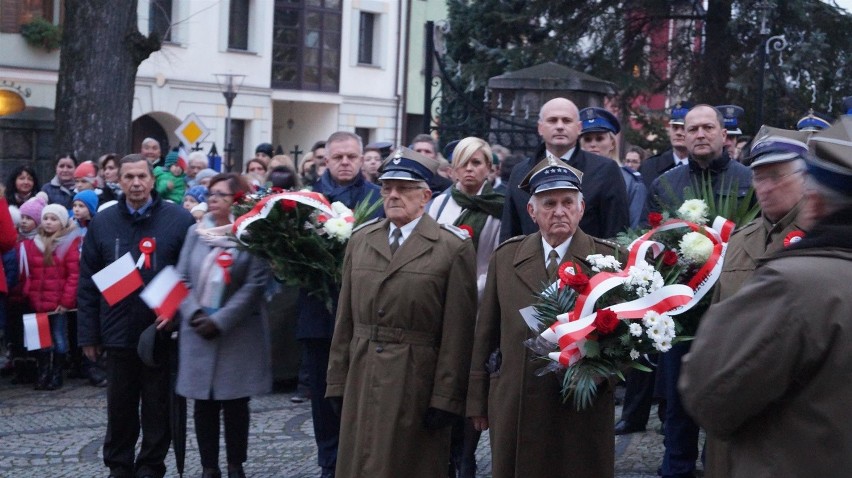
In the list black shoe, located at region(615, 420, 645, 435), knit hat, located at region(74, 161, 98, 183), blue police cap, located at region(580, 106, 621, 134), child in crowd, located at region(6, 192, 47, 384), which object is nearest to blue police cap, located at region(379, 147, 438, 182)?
blue police cap, located at region(580, 106, 621, 134)

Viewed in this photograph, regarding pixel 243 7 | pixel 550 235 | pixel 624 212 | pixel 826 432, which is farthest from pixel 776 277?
pixel 243 7

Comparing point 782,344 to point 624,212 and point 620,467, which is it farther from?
point 620,467

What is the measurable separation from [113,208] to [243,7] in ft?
95.3

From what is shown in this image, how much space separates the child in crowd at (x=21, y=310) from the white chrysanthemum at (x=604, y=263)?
7.06m

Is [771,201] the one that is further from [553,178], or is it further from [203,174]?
[203,174]

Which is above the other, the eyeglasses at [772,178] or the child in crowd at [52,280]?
the eyeglasses at [772,178]

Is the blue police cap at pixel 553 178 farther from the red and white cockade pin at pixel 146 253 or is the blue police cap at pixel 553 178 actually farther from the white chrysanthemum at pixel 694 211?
the red and white cockade pin at pixel 146 253

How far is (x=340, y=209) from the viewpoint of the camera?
7453 millimetres

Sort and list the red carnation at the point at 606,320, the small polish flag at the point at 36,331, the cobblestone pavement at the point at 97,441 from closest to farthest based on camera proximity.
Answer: the red carnation at the point at 606,320, the cobblestone pavement at the point at 97,441, the small polish flag at the point at 36,331

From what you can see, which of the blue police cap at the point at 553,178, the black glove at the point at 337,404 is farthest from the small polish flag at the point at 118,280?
the blue police cap at the point at 553,178

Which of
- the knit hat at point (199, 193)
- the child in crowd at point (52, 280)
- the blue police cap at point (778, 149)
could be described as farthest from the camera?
the knit hat at point (199, 193)

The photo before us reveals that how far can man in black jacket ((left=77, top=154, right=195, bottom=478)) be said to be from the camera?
7.57 meters

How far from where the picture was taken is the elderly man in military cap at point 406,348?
19.5 ft

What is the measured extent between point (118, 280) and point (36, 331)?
3.51 m
